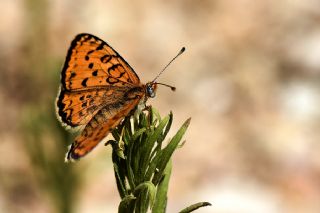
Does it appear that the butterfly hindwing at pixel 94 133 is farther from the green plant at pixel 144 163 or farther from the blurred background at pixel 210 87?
the blurred background at pixel 210 87

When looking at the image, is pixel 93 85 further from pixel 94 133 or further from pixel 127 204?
pixel 127 204

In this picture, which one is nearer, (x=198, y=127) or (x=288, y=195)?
(x=288, y=195)

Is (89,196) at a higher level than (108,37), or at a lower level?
lower

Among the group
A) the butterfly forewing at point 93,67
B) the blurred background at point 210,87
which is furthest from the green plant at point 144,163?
the blurred background at point 210,87

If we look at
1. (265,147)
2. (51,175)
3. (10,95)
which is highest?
(10,95)

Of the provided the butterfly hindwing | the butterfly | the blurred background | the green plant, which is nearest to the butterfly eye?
the butterfly

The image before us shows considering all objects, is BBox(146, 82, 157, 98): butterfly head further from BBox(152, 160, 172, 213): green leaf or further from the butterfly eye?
BBox(152, 160, 172, 213): green leaf

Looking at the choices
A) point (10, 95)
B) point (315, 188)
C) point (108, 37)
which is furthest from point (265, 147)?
point (10, 95)

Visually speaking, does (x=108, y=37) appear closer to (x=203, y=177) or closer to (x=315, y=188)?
(x=203, y=177)

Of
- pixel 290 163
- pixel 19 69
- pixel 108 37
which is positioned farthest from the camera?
pixel 108 37
